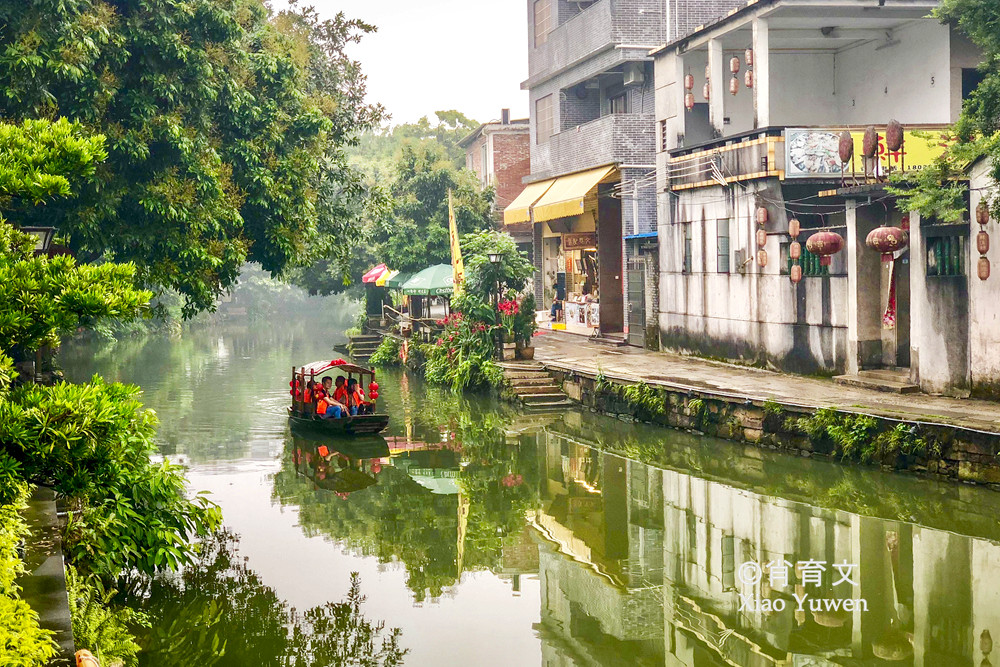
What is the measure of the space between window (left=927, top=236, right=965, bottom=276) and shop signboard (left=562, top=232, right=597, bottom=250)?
48.1ft

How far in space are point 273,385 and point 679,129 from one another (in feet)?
40.5

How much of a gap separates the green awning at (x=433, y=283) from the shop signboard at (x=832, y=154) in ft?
38.2

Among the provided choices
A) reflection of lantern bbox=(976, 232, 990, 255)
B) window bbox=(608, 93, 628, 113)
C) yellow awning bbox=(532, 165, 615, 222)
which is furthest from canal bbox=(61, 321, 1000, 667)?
window bbox=(608, 93, 628, 113)

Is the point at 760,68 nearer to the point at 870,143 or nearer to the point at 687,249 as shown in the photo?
the point at 870,143

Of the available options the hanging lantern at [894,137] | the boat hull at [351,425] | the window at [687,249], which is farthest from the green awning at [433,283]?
the hanging lantern at [894,137]

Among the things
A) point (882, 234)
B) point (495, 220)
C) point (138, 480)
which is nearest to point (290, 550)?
point (138, 480)

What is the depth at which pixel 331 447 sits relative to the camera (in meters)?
18.7

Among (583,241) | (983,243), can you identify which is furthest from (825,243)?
(583,241)

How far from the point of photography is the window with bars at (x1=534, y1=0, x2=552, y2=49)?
3084 centimetres

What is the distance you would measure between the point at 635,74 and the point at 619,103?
2.27m

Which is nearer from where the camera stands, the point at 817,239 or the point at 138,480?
the point at 138,480

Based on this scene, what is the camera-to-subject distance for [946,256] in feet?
50.9

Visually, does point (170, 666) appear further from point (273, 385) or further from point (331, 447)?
point (273, 385)

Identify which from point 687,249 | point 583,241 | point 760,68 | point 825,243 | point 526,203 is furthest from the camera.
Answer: point 526,203
